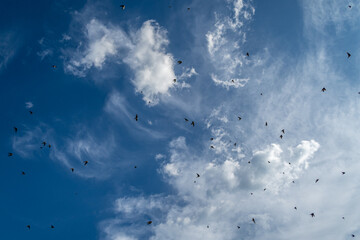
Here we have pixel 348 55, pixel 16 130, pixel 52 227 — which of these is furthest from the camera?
pixel 52 227

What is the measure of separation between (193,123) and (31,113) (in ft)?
106

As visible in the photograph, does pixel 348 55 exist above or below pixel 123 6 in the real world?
below

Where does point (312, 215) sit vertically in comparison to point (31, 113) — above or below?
below

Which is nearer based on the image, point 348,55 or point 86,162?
point 348,55

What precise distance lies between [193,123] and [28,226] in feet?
134

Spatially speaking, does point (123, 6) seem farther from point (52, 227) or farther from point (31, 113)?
point (52, 227)

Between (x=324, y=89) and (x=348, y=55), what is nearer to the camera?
(x=348, y=55)

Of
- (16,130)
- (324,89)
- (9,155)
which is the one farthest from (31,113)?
(324,89)

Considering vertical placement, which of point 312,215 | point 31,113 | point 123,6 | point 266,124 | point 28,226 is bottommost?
point 312,215

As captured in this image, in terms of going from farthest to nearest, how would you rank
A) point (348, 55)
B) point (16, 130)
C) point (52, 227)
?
point (52, 227)
point (16, 130)
point (348, 55)

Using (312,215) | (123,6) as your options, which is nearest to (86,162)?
(123,6)

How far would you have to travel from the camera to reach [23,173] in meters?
44.1

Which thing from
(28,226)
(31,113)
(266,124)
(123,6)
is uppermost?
(123,6)

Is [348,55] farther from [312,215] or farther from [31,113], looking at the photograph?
[31,113]
